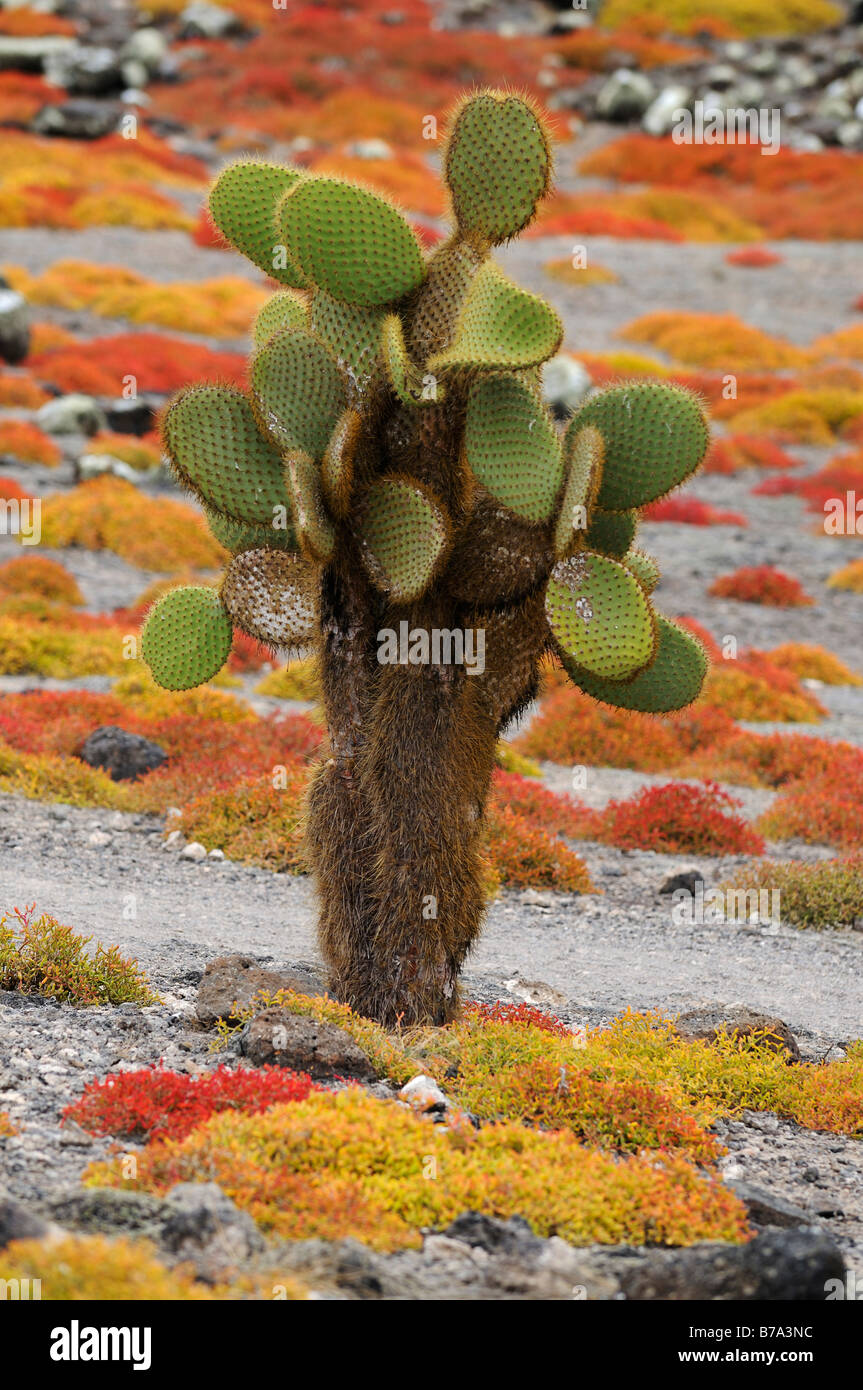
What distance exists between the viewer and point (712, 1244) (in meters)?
4.94

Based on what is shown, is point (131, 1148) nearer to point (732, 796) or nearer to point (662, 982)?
point (662, 982)

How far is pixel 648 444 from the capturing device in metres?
6.21

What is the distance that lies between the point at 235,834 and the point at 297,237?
5116 mm

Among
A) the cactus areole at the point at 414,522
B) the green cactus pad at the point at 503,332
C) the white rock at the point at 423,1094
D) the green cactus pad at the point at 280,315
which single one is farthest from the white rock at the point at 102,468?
the white rock at the point at 423,1094

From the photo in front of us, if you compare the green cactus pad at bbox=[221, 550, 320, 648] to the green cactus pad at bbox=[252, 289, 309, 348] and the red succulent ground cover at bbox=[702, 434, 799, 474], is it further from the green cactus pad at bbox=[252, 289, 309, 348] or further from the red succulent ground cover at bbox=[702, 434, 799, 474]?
the red succulent ground cover at bbox=[702, 434, 799, 474]

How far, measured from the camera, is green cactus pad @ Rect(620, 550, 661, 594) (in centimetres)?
675

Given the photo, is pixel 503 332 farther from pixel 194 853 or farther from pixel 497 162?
pixel 194 853

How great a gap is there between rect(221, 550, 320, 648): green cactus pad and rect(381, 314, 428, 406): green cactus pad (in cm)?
90

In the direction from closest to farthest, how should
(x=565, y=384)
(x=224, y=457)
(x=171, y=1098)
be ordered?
1. (x=171, y=1098)
2. (x=224, y=457)
3. (x=565, y=384)

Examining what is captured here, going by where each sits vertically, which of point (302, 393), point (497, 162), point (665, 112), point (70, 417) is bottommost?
point (70, 417)

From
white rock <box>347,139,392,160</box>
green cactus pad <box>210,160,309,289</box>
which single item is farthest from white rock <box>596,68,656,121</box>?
green cactus pad <box>210,160,309,289</box>

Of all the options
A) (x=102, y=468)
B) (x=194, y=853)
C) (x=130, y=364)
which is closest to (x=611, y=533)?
(x=194, y=853)

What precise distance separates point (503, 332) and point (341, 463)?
82 centimetres

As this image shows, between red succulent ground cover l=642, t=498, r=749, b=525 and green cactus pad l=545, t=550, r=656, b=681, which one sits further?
red succulent ground cover l=642, t=498, r=749, b=525
